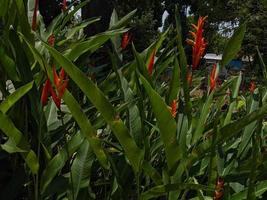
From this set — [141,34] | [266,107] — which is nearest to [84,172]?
[266,107]

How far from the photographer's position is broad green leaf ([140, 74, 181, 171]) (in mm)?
1548

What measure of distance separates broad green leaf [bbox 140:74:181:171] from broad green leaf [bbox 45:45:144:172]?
0.30 ft

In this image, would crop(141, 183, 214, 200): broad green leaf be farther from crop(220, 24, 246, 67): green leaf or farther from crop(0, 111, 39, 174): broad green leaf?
crop(220, 24, 246, 67): green leaf

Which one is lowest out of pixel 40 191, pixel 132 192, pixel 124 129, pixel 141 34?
pixel 141 34

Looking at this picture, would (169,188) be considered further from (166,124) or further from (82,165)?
(82,165)

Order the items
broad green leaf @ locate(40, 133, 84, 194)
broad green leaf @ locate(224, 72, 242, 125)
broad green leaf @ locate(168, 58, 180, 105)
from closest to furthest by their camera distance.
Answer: broad green leaf @ locate(40, 133, 84, 194)
broad green leaf @ locate(168, 58, 180, 105)
broad green leaf @ locate(224, 72, 242, 125)

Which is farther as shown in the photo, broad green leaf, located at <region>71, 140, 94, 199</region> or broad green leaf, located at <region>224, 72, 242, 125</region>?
broad green leaf, located at <region>224, 72, 242, 125</region>

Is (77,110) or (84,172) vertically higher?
(77,110)

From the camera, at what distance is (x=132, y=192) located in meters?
1.91

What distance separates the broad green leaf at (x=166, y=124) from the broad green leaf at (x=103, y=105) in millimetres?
92

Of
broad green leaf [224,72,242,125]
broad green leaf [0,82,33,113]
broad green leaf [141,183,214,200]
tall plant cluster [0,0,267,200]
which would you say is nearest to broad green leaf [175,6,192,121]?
tall plant cluster [0,0,267,200]

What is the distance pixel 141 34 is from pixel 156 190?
27418 millimetres

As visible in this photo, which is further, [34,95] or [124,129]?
[34,95]

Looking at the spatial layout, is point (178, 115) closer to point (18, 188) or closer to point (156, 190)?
point (156, 190)
